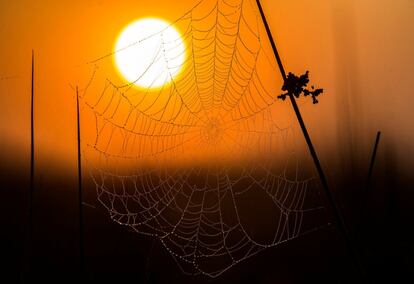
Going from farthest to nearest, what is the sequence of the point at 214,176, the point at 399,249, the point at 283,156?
the point at 214,176
the point at 399,249
the point at 283,156

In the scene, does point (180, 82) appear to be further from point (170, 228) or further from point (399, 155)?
point (399, 155)

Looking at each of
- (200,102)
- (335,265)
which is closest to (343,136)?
(335,265)

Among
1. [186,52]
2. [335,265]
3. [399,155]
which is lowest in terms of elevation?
[335,265]

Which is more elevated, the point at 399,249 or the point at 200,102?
the point at 200,102

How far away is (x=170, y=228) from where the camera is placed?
184 inches

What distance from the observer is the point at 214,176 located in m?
4.86

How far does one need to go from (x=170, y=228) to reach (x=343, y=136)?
241cm

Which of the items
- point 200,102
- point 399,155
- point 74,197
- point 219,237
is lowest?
point 219,237

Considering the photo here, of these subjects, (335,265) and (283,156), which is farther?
(335,265)

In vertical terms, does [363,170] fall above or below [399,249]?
above

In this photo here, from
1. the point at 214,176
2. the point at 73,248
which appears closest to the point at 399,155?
the point at 214,176

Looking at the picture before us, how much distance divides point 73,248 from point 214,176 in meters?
2.01

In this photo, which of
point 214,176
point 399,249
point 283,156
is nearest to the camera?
point 283,156

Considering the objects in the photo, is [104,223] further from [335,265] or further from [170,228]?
[335,265]
